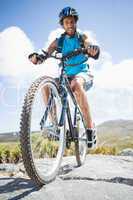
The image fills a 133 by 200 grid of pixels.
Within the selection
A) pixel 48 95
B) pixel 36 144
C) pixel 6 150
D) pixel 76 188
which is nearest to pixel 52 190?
pixel 76 188

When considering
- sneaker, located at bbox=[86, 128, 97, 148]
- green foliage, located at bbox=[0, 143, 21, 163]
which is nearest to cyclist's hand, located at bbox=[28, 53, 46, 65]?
sneaker, located at bbox=[86, 128, 97, 148]

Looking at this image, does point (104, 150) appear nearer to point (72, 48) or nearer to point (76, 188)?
point (72, 48)

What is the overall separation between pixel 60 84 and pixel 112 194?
5.83 ft

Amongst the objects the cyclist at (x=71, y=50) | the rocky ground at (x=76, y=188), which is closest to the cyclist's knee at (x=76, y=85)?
the cyclist at (x=71, y=50)

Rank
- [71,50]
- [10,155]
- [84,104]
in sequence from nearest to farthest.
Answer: [71,50], [84,104], [10,155]

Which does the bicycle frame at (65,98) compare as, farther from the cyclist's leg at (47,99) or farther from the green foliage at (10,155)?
the green foliage at (10,155)

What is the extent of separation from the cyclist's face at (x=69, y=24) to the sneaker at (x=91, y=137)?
5.64 ft

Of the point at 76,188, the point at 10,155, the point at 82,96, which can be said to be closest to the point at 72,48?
the point at 82,96

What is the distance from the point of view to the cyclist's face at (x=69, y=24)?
5827mm

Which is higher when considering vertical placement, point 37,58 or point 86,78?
point 37,58

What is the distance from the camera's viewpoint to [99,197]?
13.5ft

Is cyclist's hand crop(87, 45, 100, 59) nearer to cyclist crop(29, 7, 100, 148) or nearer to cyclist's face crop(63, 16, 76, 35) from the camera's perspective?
cyclist crop(29, 7, 100, 148)

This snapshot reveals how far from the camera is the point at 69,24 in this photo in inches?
230

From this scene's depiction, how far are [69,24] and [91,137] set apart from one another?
1980 mm
